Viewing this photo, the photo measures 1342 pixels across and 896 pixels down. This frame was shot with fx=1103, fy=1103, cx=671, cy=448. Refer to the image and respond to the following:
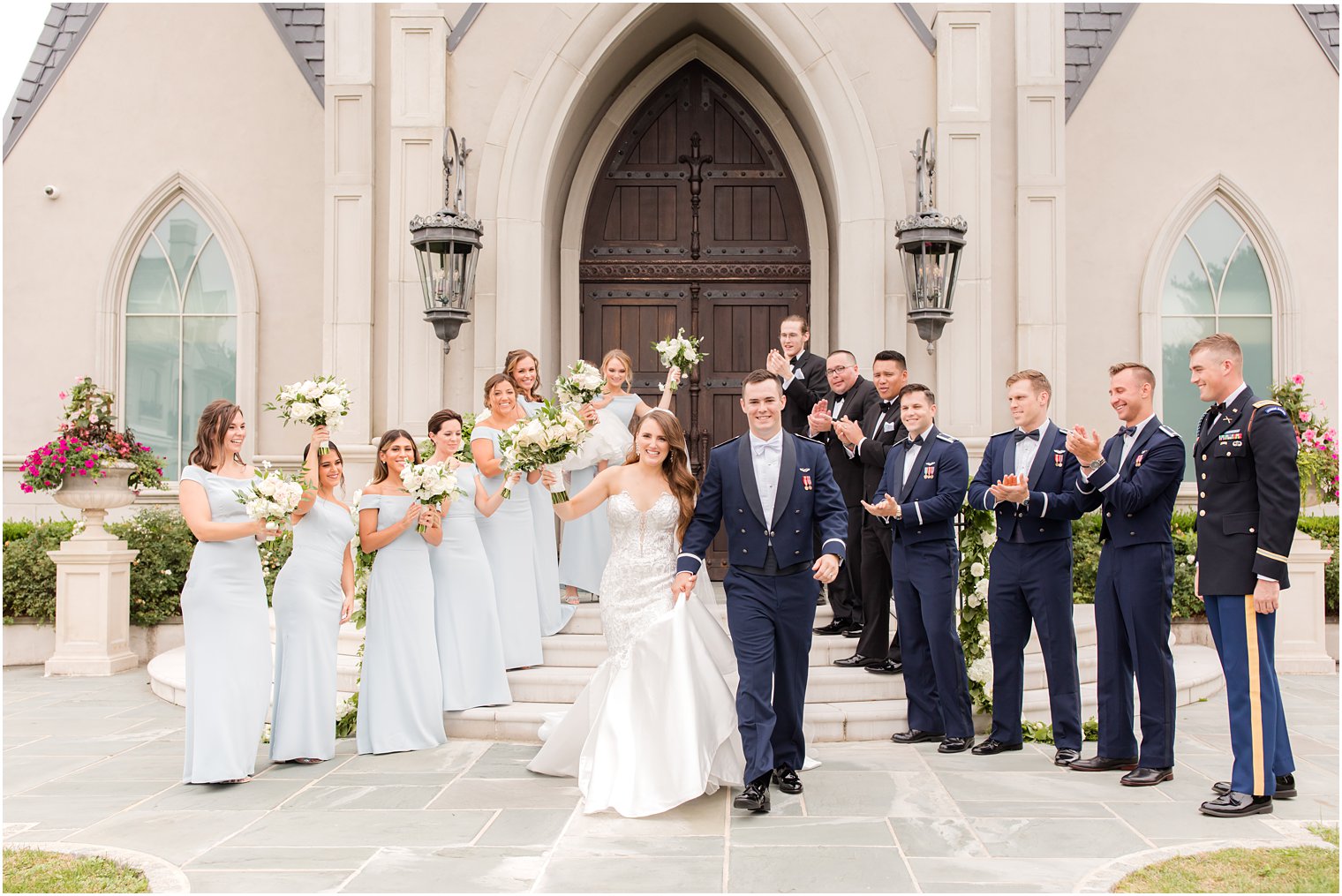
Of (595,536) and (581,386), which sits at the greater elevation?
(581,386)

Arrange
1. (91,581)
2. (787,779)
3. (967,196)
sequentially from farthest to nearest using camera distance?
1. (91,581)
2. (967,196)
3. (787,779)

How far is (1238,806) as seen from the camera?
5.67m

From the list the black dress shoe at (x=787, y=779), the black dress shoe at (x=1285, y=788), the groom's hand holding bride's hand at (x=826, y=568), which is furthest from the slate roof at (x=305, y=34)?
the black dress shoe at (x=1285, y=788)

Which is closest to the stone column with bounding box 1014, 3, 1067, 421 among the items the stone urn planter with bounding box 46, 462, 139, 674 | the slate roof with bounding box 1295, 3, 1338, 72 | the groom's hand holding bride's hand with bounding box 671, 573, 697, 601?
the slate roof with bounding box 1295, 3, 1338, 72

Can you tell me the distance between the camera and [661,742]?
5.92 m

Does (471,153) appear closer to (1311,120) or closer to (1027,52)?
(1027,52)

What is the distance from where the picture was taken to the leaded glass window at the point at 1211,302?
508 inches

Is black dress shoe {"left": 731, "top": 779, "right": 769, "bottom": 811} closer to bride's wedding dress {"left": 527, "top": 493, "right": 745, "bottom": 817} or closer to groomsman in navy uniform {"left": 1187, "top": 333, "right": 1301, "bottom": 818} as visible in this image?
bride's wedding dress {"left": 527, "top": 493, "right": 745, "bottom": 817}

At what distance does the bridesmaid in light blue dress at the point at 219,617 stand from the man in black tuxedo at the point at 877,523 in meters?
4.06

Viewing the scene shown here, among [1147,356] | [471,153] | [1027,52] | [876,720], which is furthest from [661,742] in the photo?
[1147,356]

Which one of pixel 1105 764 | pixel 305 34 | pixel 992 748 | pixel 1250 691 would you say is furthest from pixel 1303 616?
pixel 305 34

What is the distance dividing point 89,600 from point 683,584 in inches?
304

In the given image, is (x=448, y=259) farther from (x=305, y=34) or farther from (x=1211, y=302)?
(x=1211, y=302)

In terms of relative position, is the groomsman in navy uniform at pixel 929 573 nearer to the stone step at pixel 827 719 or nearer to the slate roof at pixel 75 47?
the stone step at pixel 827 719
